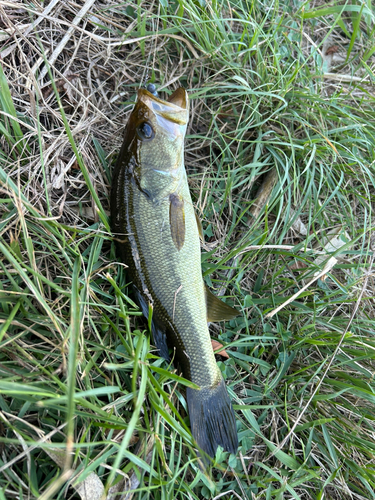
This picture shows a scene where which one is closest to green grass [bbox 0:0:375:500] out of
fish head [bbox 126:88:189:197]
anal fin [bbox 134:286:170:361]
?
anal fin [bbox 134:286:170:361]

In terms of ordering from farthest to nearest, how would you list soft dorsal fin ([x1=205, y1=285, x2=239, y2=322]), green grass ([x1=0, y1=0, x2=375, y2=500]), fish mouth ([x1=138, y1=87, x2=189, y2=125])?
soft dorsal fin ([x1=205, y1=285, x2=239, y2=322])
fish mouth ([x1=138, y1=87, x2=189, y2=125])
green grass ([x1=0, y1=0, x2=375, y2=500])

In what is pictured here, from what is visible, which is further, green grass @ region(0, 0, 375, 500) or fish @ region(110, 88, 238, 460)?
fish @ region(110, 88, 238, 460)

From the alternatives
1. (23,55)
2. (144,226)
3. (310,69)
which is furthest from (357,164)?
(23,55)

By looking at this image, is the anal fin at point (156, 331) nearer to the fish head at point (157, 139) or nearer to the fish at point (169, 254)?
the fish at point (169, 254)

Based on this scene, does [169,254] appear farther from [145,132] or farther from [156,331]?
[145,132]

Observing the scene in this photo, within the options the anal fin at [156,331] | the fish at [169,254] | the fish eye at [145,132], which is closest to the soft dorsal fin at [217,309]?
the fish at [169,254]

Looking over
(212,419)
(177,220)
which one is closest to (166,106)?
(177,220)

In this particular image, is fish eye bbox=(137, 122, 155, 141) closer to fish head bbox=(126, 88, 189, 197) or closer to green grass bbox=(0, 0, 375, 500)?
fish head bbox=(126, 88, 189, 197)
